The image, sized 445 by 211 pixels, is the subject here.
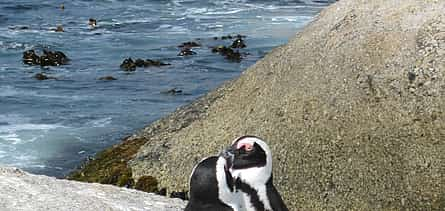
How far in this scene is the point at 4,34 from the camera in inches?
890

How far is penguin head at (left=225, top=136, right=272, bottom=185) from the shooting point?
18.0 feet

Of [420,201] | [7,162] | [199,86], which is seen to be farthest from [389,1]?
[199,86]

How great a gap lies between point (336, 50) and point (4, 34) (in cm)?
1631

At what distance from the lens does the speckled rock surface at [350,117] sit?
6.77 m

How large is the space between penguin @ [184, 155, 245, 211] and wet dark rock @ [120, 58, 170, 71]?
12.8 meters

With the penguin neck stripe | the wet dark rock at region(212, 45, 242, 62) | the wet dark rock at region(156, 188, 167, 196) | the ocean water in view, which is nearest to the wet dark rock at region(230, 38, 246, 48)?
the ocean water

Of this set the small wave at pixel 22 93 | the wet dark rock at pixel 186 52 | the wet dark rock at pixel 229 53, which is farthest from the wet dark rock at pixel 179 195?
the wet dark rock at pixel 186 52

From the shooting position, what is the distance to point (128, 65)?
18250 mm

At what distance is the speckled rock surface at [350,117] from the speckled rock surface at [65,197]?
1.86 feet

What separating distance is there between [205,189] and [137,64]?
13.2m

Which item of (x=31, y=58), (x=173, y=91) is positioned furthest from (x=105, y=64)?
(x=173, y=91)

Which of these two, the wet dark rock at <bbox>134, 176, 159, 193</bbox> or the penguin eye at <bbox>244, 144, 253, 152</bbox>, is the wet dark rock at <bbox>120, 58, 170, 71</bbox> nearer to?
the wet dark rock at <bbox>134, 176, 159, 193</bbox>

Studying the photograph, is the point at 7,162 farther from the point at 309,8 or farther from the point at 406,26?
the point at 309,8

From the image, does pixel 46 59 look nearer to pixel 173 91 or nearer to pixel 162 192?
pixel 173 91
